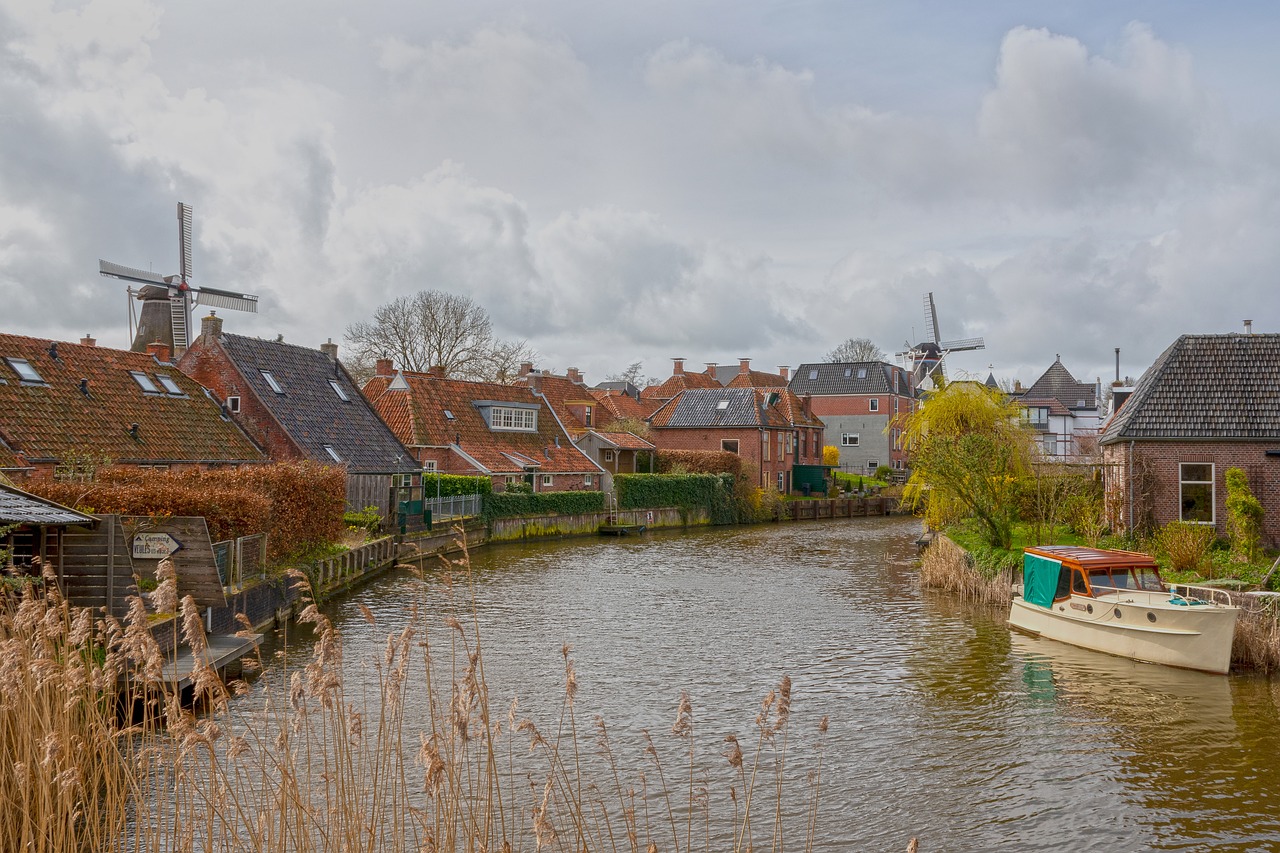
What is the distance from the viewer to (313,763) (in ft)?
32.8

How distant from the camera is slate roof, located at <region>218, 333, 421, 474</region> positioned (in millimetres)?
33656

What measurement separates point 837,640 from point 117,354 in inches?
882

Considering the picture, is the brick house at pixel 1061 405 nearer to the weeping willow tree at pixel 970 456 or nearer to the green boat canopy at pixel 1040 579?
the weeping willow tree at pixel 970 456

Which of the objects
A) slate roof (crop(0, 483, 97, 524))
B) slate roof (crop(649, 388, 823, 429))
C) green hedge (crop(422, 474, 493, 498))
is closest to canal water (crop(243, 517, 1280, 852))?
slate roof (crop(0, 483, 97, 524))

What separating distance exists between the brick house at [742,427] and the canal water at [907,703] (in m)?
33.0

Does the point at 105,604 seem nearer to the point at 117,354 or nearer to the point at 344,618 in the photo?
the point at 344,618

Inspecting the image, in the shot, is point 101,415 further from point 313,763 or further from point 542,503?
point 313,763

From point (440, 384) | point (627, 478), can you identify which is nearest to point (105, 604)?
point (440, 384)

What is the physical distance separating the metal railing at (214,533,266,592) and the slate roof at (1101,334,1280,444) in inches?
786

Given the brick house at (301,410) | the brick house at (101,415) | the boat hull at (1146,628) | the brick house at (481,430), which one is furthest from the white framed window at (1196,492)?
the brick house at (481,430)

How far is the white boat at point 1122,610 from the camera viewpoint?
1686 cm

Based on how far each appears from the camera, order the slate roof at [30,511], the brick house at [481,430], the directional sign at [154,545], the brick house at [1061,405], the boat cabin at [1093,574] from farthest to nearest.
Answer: the brick house at [1061,405] → the brick house at [481,430] → the boat cabin at [1093,574] → the directional sign at [154,545] → the slate roof at [30,511]

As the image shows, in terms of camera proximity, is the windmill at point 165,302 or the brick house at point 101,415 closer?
the brick house at point 101,415

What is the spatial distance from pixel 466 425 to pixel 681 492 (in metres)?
12.2
